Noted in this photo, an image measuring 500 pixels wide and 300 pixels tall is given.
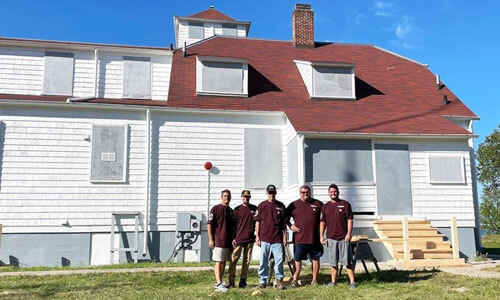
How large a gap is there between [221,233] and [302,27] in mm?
13369

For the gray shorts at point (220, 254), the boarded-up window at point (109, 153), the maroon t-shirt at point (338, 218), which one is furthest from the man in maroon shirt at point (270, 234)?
the boarded-up window at point (109, 153)

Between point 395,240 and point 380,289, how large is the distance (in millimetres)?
3962

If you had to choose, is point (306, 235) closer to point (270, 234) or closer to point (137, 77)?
point (270, 234)

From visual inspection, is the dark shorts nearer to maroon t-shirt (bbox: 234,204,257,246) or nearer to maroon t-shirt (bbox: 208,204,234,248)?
maroon t-shirt (bbox: 234,204,257,246)

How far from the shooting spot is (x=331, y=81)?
54.1 feet

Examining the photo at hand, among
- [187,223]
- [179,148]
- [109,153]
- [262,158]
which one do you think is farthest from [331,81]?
[109,153]

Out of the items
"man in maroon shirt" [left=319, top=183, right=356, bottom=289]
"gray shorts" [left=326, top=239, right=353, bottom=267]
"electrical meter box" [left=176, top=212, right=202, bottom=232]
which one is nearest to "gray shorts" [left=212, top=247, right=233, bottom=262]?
"man in maroon shirt" [left=319, top=183, right=356, bottom=289]

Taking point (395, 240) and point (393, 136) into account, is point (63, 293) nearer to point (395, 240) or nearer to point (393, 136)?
point (395, 240)

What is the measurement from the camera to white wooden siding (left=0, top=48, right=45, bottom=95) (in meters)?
15.6

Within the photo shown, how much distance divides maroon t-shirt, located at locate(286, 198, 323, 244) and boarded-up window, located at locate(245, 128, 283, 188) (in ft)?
19.2

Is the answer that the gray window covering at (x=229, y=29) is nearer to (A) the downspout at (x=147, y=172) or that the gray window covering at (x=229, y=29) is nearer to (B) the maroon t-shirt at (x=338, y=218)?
(A) the downspout at (x=147, y=172)

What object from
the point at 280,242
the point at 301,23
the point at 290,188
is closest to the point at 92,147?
the point at 290,188

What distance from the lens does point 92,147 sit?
14.2m

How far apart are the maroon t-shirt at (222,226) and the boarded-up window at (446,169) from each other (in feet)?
27.0
